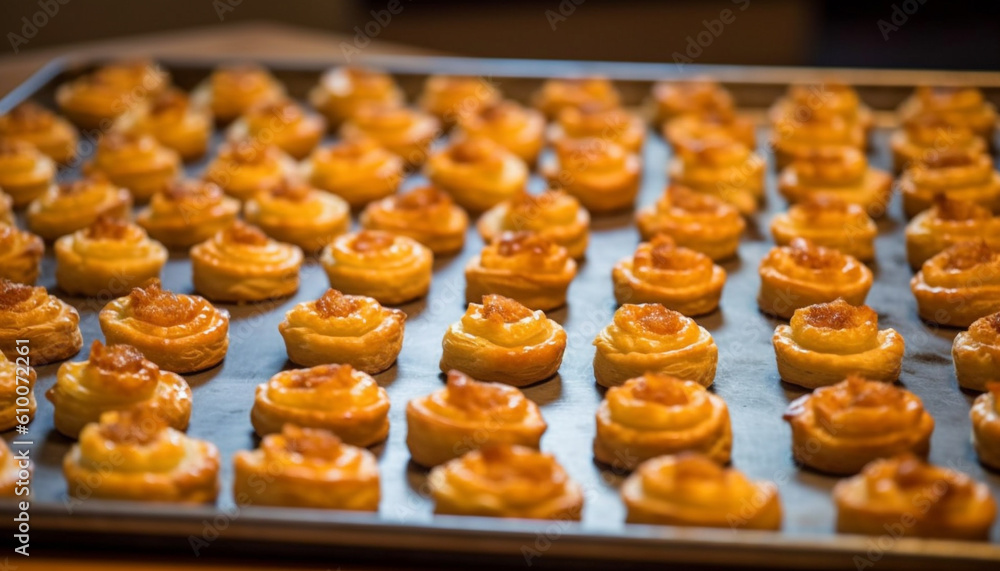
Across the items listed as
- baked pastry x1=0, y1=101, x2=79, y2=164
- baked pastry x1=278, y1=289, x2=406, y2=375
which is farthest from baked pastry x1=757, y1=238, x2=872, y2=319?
baked pastry x1=0, y1=101, x2=79, y2=164

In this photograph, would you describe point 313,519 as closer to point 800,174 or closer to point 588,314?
point 588,314

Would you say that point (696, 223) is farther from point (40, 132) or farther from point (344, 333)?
point (40, 132)

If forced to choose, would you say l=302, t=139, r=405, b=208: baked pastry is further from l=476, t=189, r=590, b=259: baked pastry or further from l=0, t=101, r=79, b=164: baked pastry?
l=0, t=101, r=79, b=164: baked pastry

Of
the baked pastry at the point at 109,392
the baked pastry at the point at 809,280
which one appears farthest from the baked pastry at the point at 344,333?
the baked pastry at the point at 809,280

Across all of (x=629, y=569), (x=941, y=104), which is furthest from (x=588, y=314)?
(x=941, y=104)

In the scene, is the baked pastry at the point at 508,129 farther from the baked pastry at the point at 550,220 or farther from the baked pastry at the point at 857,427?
the baked pastry at the point at 857,427
